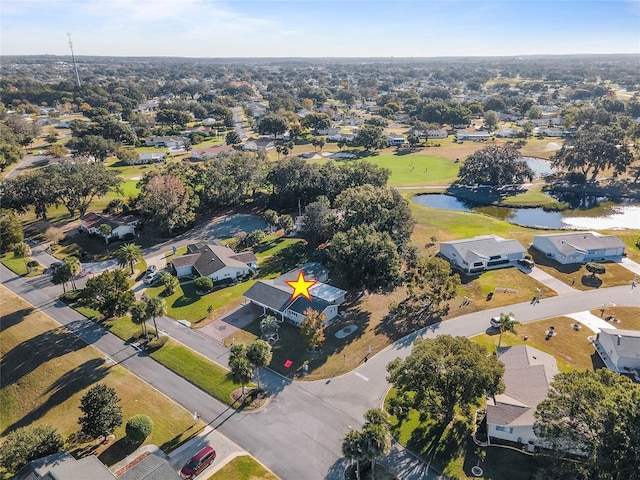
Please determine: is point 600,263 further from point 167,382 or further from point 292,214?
point 167,382

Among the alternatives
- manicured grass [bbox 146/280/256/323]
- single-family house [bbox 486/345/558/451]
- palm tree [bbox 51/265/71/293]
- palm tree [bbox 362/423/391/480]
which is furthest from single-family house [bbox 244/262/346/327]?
palm tree [bbox 51/265/71/293]

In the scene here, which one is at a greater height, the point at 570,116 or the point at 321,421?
the point at 570,116

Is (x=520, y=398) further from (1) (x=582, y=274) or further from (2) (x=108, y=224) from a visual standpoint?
(2) (x=108, y=224)

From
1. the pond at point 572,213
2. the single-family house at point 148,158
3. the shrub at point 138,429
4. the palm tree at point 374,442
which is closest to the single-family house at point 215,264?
the shrub at point 138,429

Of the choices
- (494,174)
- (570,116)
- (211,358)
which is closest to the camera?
(211,358)

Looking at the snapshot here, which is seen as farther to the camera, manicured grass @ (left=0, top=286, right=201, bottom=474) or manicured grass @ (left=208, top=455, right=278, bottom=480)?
manicured grass @ (left=0, top=286, right=201, bottom=474)

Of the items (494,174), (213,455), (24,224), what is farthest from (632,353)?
(24,224)

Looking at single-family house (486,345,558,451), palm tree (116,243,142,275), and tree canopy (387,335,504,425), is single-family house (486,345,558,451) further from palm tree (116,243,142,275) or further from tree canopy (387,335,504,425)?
palm tree (116,243,142,275)
